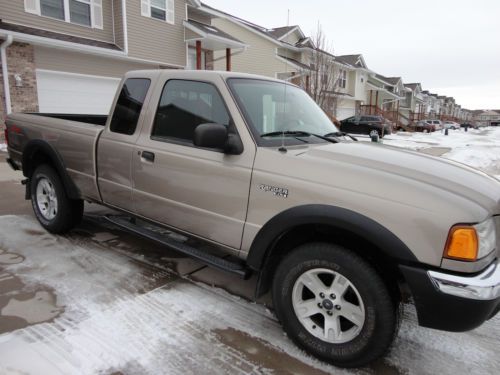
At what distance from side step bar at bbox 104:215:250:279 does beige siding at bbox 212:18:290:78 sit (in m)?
19.7

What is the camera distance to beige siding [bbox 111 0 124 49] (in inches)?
581

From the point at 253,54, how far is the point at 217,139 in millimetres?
23333

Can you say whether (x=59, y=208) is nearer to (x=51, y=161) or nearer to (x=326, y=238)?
(x=51, y=161)

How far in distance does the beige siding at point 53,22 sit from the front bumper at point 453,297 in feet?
46.6

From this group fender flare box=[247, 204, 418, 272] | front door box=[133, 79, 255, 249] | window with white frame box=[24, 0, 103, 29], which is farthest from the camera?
window with white frame box=[24, 0, 103, 29]

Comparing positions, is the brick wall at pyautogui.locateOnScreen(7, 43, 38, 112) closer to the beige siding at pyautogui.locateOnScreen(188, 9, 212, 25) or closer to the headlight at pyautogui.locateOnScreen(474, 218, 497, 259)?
the beige siding at pyautogui.locateOnScreen(188, 9, 212, 25)

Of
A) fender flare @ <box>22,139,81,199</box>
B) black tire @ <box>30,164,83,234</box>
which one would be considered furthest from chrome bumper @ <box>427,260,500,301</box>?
black tire @ <box>30,164,83,234</box>

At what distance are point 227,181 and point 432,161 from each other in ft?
5.08

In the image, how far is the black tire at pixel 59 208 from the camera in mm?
4610

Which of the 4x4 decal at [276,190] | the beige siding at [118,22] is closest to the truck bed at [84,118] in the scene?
the 4x4 decal at [276,190]

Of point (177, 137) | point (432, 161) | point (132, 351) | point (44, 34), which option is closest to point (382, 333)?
point (432, 161)

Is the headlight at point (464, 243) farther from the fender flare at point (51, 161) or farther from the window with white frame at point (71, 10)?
the window with white frame at point (71, 10)

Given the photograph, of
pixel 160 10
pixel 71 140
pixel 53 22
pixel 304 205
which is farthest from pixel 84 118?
pixel 160 10

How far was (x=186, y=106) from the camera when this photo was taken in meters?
3.38
